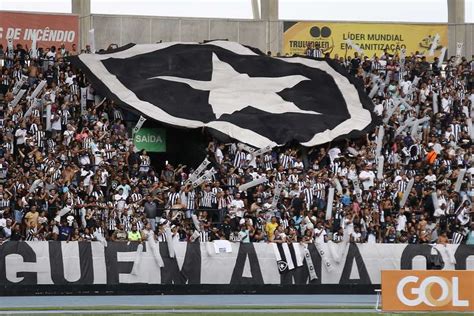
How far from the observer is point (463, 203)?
35.7m

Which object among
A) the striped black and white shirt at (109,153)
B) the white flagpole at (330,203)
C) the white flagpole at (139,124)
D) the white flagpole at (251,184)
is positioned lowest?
the white flagpole at (330,203)

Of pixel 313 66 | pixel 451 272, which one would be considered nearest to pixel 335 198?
pixel 313 66

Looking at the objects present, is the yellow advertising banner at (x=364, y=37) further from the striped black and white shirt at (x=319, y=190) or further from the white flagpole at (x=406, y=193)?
the striped black and white shirt at (x=319, y=190)

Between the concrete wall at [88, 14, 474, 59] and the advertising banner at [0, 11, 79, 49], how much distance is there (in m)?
0.49

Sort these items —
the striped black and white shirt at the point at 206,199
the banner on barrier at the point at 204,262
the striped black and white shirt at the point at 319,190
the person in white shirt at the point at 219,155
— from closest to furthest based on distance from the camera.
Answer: the banner on barrier at the point at 204,262 → the striped black and white shirt at the point at 206,199 → the striped black and white shirt at the point at 319,190 → the person in white shirt at the point at 219,155

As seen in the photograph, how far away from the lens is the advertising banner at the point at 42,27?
43.1m

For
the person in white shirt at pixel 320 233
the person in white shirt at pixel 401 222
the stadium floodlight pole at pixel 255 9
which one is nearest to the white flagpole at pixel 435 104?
the person in white shirt at pixel 401 222

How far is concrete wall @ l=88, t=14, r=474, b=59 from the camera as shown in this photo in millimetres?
44125

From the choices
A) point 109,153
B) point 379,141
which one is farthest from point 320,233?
point 379,141

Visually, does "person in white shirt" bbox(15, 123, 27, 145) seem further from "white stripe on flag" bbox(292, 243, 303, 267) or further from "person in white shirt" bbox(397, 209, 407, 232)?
"person in white shirt" bbox(397, 209, 407, 232)

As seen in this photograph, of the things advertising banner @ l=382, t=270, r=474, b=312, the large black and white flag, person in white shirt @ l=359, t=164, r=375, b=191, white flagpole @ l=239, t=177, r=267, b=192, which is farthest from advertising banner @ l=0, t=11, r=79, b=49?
advertising banner @ l=382, t=270, r=474, b=312

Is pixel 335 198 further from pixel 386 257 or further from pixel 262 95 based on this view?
pixel 262 95

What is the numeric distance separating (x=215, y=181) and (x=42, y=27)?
38.2ft

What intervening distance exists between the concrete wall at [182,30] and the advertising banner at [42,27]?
0.90m
